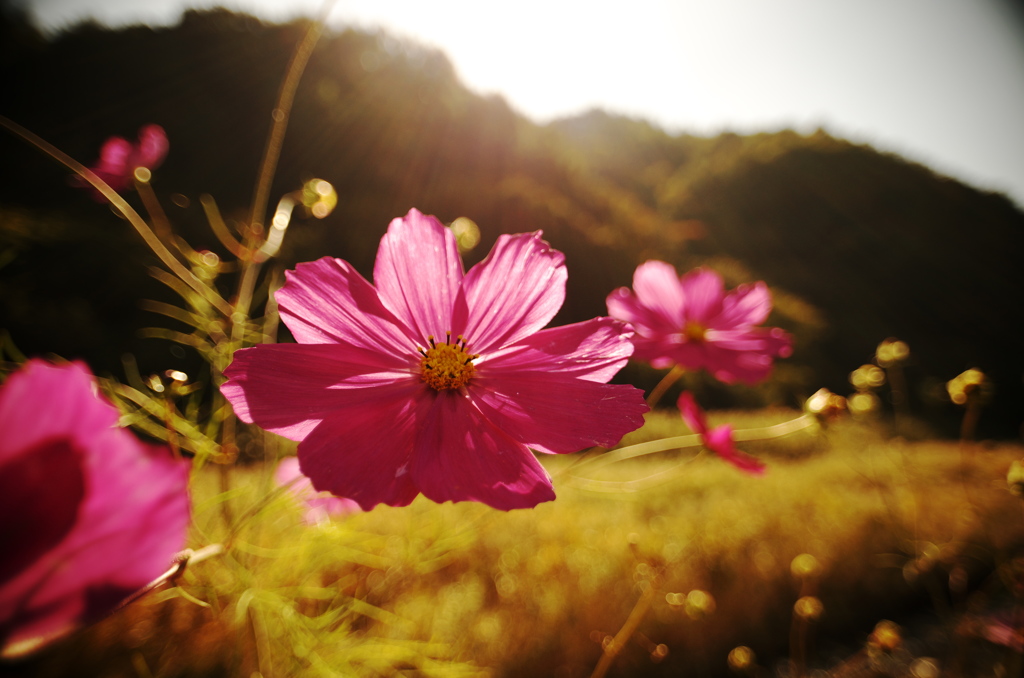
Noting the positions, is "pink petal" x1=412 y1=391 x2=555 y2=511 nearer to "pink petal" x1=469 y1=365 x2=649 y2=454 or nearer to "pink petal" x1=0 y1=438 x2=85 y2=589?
"pink petal" x1=469 y1=365 x2=649 y2=454

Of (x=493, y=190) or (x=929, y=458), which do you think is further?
(x=493, y=190)

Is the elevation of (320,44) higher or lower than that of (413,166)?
higher

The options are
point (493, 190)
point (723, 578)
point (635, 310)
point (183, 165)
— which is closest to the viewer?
point (635, 310)

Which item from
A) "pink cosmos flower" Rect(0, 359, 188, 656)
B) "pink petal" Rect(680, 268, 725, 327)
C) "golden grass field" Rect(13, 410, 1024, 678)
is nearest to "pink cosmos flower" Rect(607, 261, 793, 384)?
"pink petal" Rect(680, 268, 725, 327)

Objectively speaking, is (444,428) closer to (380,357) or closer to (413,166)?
(380,357)

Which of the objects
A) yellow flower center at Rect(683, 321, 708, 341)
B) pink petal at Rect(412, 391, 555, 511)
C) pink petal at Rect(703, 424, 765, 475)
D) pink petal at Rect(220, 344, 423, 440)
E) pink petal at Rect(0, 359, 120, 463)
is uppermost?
pink petal at Rect(0, 359, 120, 463)

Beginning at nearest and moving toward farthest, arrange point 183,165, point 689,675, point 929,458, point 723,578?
point 689,675 → point 723,578 → point 929,458 → point 183,165

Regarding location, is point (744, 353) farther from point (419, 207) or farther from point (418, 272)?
point (419, 207)

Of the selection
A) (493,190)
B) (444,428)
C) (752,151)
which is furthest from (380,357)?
(752,151)
